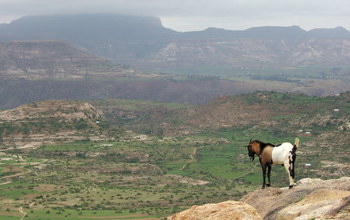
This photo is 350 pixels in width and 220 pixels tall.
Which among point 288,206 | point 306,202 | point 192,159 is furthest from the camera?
point 192,159

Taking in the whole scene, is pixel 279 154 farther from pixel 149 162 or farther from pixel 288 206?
pixel 149 162

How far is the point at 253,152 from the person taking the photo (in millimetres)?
32250

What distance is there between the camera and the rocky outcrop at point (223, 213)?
70.4ft

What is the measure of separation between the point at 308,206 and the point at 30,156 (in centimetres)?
12984

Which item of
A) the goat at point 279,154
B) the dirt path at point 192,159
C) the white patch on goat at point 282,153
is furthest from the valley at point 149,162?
the white patch on goat at point 282,153

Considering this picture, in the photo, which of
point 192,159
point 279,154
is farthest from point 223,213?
point 192,159

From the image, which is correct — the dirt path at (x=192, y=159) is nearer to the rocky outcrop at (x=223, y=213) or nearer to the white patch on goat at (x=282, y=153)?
the white patch on goat at (x=282, y=153)

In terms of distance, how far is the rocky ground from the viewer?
2153 centimetres

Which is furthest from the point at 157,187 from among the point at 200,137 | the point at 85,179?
the point at 200,137

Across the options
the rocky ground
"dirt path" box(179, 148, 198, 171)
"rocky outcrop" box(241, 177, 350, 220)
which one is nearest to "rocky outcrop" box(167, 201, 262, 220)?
the rocky ground

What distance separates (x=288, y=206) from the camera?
26.8 metres

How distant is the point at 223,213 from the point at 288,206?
6.20 m

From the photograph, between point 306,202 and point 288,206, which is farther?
point 288,206

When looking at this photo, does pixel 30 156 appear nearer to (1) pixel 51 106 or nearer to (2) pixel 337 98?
(1) pixel 51 106
